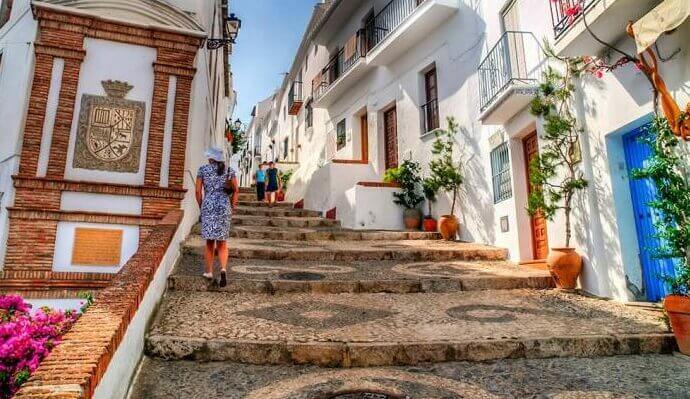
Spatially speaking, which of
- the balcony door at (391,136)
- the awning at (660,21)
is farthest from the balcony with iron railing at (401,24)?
the awning at (660,21)

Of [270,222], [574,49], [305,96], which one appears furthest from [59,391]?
[305,96]

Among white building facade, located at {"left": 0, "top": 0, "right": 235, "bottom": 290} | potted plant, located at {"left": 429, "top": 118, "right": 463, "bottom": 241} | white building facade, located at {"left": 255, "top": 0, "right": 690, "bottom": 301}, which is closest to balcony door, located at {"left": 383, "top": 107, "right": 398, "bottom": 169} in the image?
white building facade, located at {"left": 255, "top": 0, "right": 690, "bottom": 301}

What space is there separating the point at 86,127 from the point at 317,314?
18.0 feet

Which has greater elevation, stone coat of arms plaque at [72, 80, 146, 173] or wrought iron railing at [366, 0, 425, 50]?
wrought iron railing at [366, 0, 425, 50]

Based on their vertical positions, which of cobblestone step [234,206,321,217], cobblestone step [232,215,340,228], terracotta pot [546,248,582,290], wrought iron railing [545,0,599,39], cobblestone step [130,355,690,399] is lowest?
cobblestone step [130,355,690,399]

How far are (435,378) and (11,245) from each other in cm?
678

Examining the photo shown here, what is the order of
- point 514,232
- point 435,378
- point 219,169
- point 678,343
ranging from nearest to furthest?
1. point 435,378
2. point 678,343
3. point 219,169
4. point 514,232

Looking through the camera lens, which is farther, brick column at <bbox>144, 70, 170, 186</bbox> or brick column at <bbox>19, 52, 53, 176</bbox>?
brick column at <bbox>144, 70, 170, 186</bbox>

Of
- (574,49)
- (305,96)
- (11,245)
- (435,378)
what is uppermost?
(305,96)

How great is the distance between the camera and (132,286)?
3162 mm

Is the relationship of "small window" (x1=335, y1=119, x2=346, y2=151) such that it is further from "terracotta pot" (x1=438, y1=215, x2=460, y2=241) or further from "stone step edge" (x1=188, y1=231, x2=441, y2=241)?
"terracotta pot" (x1=438, y1=215, x2=460, y2=241)

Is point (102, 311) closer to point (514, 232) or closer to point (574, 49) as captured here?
point (574, 49)

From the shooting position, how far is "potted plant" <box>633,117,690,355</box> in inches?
145

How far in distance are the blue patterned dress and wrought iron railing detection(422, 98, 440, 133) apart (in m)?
7.49
